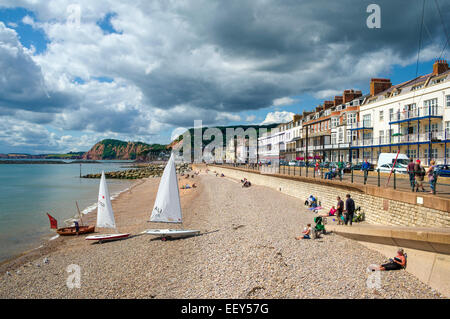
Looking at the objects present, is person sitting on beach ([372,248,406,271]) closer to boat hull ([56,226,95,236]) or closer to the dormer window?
boat hull ([56,226,95,236])

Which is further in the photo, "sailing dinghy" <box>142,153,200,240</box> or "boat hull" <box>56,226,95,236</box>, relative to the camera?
"boat hull" <box>56,226,95,236</box>

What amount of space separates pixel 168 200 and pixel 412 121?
2598 cm

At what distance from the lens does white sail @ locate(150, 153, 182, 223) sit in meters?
14.9

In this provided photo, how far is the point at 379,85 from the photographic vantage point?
37156 mm

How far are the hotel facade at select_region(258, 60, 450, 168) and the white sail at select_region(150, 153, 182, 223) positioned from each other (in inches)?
628

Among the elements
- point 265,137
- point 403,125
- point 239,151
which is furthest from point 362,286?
point 239,151

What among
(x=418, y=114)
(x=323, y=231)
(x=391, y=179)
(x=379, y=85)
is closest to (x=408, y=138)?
(x=418, y=114)

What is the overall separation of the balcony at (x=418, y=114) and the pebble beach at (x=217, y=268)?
18438mm

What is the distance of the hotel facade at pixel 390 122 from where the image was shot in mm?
24844

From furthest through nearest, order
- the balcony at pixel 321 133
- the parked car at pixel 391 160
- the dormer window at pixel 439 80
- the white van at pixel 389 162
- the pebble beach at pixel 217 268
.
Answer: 1. the balcony at pixel 321 133
2. the dormer window at pixel 439 80
3. the parked car at pixel 391 160
4. the white van at pixel 389 162
5. the pebble beach at pixel 217 268

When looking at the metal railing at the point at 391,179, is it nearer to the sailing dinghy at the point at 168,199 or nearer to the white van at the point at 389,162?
the white van at the point at 389,162

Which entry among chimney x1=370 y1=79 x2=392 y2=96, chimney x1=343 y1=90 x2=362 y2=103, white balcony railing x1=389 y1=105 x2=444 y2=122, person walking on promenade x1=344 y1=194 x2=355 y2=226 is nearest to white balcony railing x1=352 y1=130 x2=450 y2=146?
white balcony railing x1=389 y1=105 x2=444 y2=122

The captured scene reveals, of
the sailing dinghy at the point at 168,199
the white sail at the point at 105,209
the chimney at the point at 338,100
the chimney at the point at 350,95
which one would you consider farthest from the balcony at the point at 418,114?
the white sail at the point at 105,209
